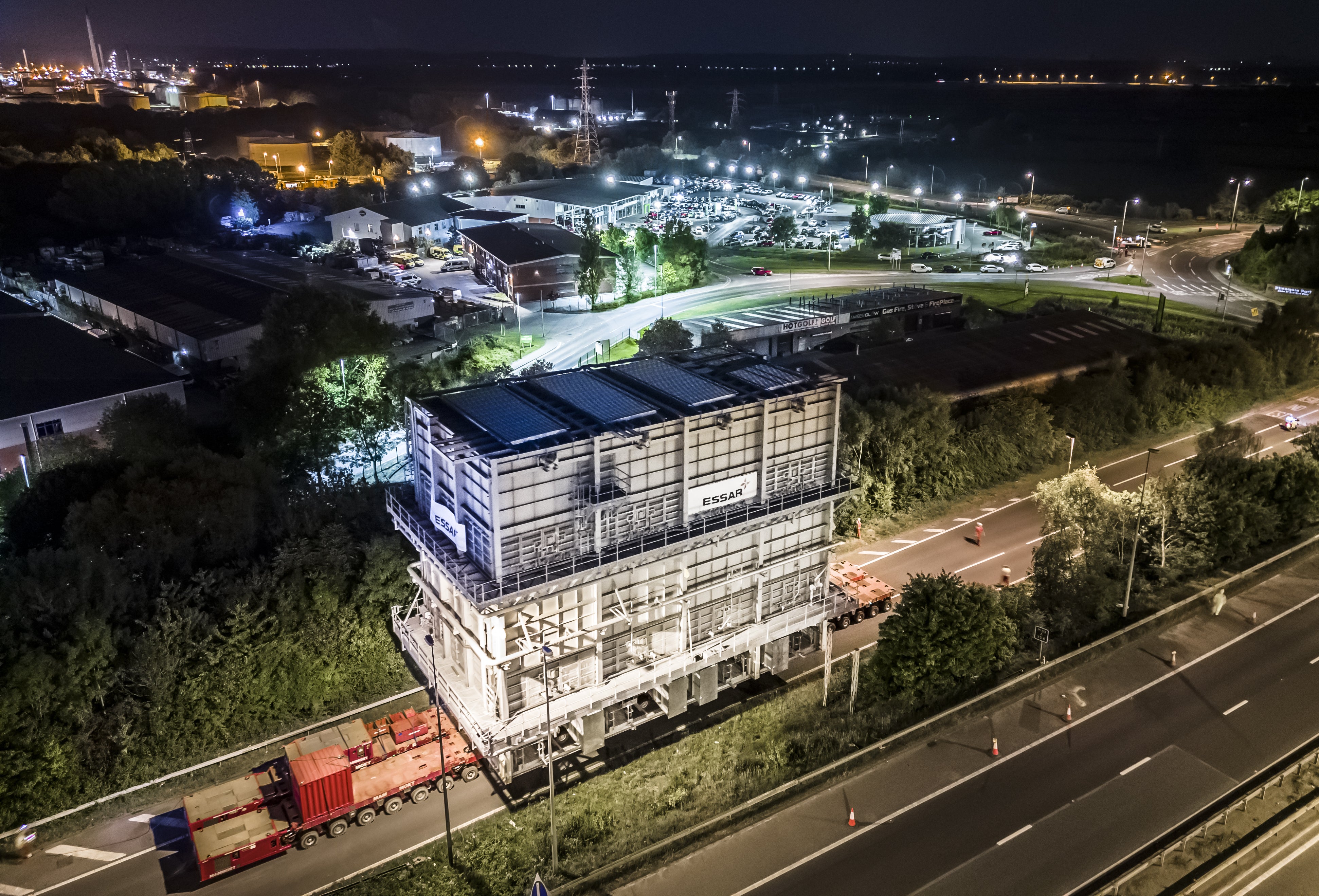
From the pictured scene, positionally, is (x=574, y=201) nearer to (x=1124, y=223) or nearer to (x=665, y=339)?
(x=665, y=339)

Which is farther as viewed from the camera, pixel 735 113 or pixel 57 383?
pixel 735 113

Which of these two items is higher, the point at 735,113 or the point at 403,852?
the point at 735,113

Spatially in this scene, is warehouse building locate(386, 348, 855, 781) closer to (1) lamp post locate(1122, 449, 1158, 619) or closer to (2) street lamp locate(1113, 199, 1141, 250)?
(1) lamp post locate(1122, 449, 1158, 619)

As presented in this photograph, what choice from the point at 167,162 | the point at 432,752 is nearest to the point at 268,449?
the point at 432,752

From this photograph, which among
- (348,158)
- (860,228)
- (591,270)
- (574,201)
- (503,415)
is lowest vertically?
(860,228)

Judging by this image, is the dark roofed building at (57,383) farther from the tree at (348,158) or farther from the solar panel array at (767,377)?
the tree at (348,158)

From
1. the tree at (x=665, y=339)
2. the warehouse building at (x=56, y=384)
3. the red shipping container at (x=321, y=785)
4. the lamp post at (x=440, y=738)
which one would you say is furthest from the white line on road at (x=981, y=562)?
the warehouse building at (x=56, y=384)

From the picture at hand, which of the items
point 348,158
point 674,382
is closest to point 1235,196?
point 348,158
